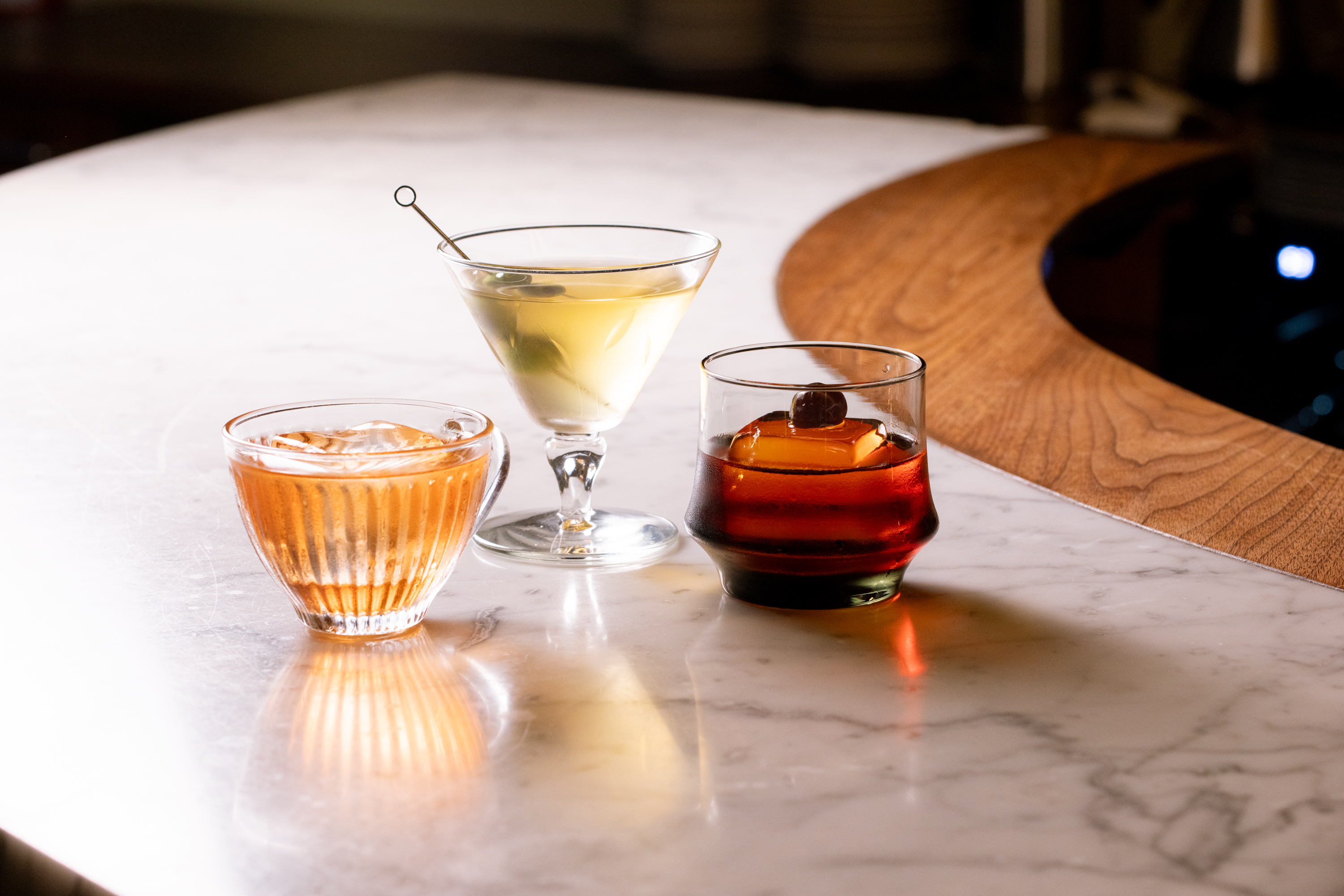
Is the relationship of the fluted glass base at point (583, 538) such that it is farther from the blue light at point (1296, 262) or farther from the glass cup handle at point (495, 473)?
the blue light at point (1296, 262)

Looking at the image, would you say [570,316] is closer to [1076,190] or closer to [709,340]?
[709,340]

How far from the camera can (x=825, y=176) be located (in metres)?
1.88

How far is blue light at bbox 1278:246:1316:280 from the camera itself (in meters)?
2.25

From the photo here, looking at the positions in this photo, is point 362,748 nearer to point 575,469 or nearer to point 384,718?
point 384,718

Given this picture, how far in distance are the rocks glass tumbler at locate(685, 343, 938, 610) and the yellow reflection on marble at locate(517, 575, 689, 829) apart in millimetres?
79

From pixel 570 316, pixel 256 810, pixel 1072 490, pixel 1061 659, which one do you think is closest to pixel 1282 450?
pixel 1072 490

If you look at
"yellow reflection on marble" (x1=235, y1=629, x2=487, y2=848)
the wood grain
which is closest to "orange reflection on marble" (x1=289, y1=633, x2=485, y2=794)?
"yellow reflection on marble" (x1=235, y1=629, x2=487, y2=848)

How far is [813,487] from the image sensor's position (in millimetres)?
661

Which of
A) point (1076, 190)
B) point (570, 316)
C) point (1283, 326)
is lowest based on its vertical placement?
point (1283, 326)

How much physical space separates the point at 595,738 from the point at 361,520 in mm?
144

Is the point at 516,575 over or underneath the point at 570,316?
underneath

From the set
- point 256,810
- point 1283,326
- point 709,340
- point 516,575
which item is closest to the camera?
point 256,810

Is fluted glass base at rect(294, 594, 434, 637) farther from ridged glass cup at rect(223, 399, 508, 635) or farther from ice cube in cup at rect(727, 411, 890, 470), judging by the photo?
ice cube in cup at rect(727, 411, 890, 470)

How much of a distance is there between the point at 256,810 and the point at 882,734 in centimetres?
23
